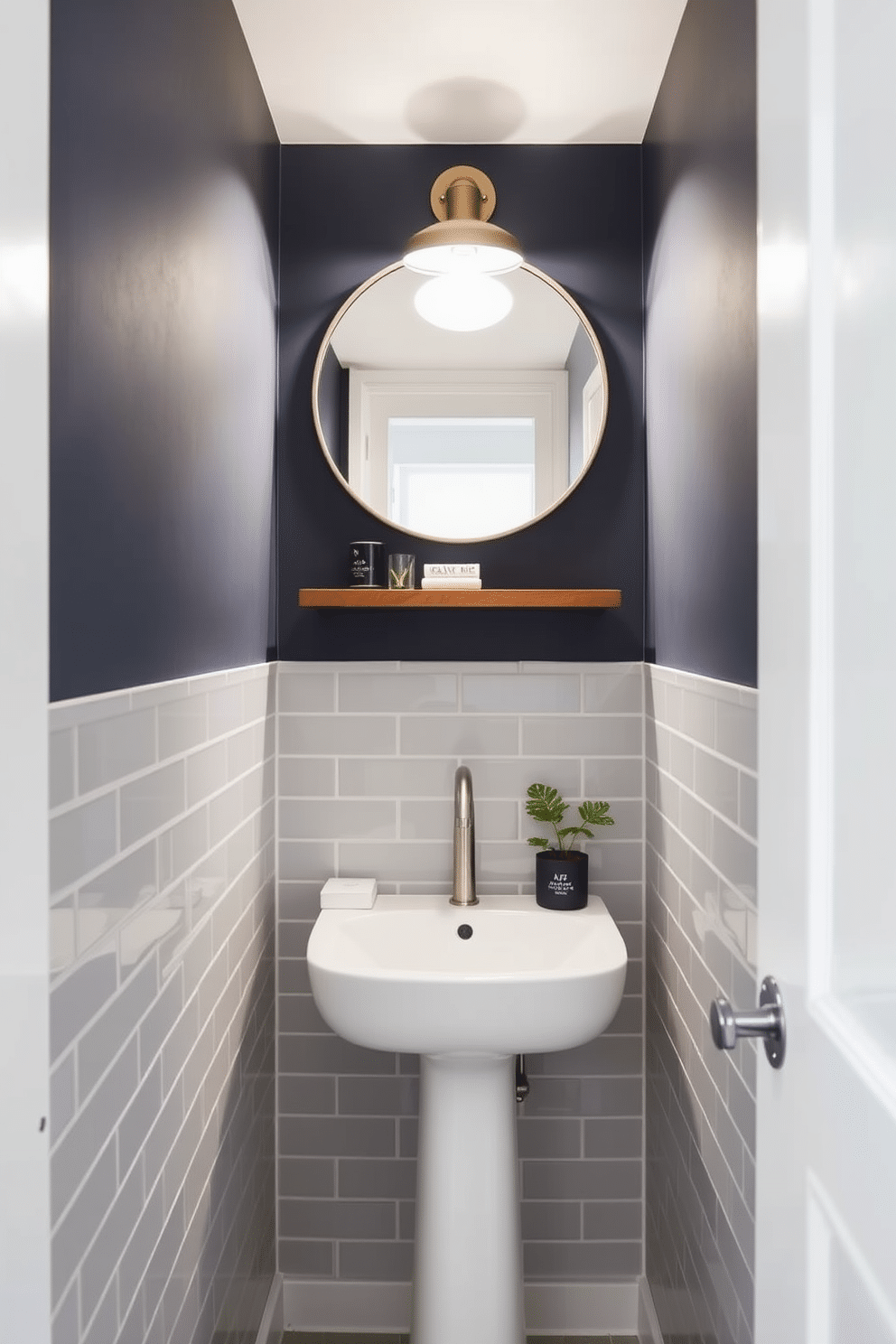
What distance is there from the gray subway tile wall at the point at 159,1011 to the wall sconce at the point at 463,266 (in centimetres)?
89

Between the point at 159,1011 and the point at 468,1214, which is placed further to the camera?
the point at 468,1214

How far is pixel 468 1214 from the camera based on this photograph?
1.76 meters

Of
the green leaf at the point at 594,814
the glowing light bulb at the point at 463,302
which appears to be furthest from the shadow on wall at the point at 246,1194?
the glowing light bulb at the point at 463,302

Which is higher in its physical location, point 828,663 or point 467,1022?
point 828,663

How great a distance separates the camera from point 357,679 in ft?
7.01

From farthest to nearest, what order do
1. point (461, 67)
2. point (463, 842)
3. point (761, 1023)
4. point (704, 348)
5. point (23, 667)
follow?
point (463, 842)
point (461, 67)
point (704, 348)
point (761, 1023)
point (23, 667)

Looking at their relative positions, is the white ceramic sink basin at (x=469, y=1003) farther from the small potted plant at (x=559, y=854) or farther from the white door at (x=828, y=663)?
the white door at (x=828, y=663)

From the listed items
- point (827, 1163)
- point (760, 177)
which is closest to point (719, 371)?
point (760, 177)

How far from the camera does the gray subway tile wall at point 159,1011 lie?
95cm

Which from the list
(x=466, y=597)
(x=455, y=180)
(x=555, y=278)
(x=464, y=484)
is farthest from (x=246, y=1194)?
(x=455, y=180)

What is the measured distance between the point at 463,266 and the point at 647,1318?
220 cm

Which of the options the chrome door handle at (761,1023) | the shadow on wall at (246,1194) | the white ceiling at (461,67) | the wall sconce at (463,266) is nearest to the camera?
the chrome door handle at (761,1023)

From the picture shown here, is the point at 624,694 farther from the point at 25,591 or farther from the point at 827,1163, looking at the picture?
the point at 25,591

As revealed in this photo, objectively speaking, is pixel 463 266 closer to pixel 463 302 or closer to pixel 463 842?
pixel 463 302
